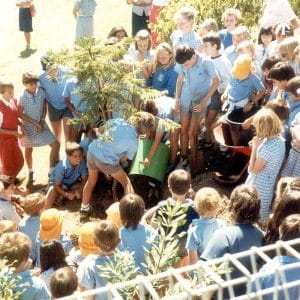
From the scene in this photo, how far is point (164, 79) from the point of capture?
7234 mm

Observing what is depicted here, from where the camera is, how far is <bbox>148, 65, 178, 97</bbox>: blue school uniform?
720 centimetres

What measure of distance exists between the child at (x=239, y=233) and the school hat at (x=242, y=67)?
2.31m

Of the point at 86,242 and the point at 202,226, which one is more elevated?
the point at 202,226

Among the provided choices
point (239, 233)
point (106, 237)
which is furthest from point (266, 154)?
point (106, 237)

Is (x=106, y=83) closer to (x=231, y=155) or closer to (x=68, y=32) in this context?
(x=231, y=155)

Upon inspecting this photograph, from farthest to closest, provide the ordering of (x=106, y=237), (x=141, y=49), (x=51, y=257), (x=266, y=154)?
(x=141, y=49) < (x=266, y=154) < (x=51, y=257) < (x=106, y=237)

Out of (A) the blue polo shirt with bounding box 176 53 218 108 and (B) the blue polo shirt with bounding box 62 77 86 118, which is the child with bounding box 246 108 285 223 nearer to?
(A) the blue polo shirt with bounding box 176 53 218 108

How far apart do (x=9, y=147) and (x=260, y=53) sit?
10.8 feet

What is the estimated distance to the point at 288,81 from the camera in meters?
5.75

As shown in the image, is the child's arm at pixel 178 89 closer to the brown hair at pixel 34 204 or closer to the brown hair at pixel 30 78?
the brown hair at pixel 30 78

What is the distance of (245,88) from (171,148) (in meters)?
1.10

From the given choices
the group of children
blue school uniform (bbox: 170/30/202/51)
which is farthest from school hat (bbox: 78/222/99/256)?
blue school uniform (bbox: 170/30/202/51)

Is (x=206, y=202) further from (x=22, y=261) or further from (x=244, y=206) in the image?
(x=22, y=261)

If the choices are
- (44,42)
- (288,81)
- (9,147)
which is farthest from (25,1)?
(288,81)
